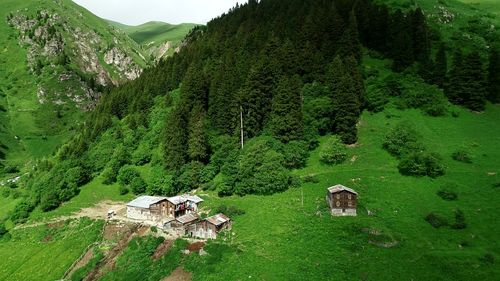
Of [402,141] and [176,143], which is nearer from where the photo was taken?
[402,141]

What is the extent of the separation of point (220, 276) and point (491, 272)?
34830 millimetres

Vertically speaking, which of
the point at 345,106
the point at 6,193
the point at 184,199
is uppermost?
the point at 345,106

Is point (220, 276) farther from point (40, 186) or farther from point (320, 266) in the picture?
point (40, 186)

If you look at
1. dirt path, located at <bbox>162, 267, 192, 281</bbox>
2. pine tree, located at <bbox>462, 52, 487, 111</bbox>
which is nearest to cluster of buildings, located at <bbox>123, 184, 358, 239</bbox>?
dirt path, located at <bbox>162, 267, 192, 281</bbox>

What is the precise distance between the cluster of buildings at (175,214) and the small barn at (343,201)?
58.3ft

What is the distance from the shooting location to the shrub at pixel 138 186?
93.5 m

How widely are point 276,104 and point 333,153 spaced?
17.1 meters

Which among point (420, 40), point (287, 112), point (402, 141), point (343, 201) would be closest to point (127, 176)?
point (287, 112)

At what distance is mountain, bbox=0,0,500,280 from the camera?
192 ft

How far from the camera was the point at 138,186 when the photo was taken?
93.6 metres

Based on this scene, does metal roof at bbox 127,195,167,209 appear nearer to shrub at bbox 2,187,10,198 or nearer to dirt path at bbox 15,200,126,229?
dirt path at bbox 15,200,126,229

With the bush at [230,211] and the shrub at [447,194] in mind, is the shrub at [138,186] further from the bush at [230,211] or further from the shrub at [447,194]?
the shrub at [447,194]

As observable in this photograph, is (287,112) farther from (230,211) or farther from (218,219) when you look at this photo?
(218,219)

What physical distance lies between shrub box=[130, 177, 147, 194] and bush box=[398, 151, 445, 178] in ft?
184
